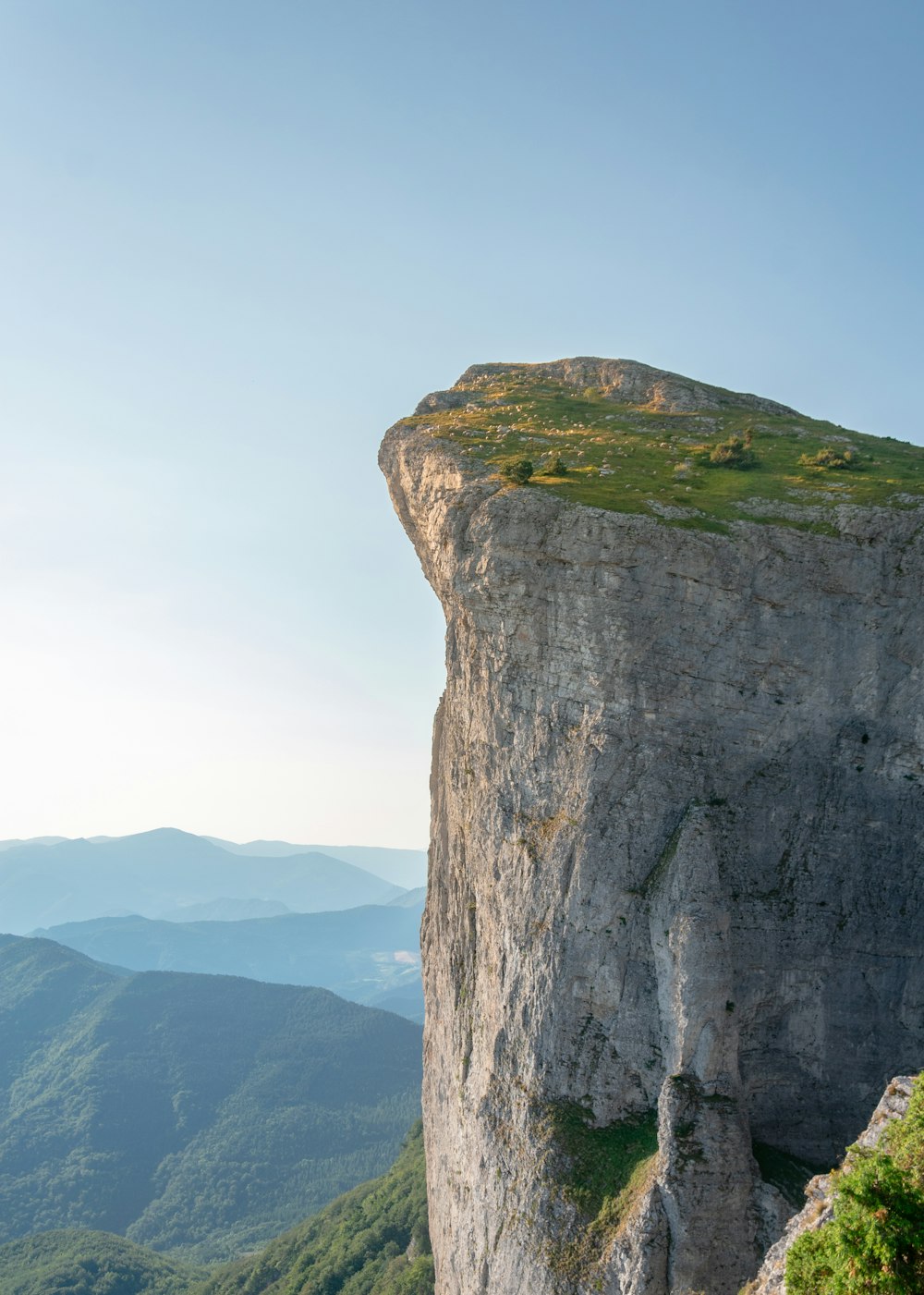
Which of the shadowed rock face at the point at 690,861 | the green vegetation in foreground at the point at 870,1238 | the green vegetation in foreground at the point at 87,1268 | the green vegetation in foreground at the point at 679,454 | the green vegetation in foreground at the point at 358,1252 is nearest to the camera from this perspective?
the green vegetation in foreground at the point at 870,1238

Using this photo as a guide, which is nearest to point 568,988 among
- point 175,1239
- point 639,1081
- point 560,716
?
point 639,1081

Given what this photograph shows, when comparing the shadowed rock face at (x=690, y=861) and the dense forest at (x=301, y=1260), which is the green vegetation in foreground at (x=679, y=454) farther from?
the dense forest at (x=301, y=1260)

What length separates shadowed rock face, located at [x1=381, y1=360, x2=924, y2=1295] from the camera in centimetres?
2950

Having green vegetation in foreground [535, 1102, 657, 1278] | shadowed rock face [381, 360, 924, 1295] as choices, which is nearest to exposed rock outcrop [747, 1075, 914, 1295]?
shadowed rock face [381, 360, 924, 1295]

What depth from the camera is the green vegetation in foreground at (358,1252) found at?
62656 millimetres

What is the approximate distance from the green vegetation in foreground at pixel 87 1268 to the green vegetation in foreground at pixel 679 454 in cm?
9964

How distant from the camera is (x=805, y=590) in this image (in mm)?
31984

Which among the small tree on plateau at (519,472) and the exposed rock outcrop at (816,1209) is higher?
the small tree on plateau at (519,472)

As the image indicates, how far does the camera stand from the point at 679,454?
40312mm

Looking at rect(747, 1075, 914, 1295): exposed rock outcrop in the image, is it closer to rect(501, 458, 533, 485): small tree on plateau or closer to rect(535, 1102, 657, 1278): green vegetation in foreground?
rect(535, 1102, 657, 1278): green vegetation in foreground

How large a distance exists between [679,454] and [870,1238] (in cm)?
3111

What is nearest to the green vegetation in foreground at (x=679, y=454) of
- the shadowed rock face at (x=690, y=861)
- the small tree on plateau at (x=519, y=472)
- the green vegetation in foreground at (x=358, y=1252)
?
the small tree on plateau at (x=519, y=472)

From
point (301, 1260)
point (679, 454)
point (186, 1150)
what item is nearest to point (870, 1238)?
point (679, 454)

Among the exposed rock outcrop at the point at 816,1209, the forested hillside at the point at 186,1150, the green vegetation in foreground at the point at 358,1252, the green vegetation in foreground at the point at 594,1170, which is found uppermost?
the exposed rock outcrop at the point at 816,1209
